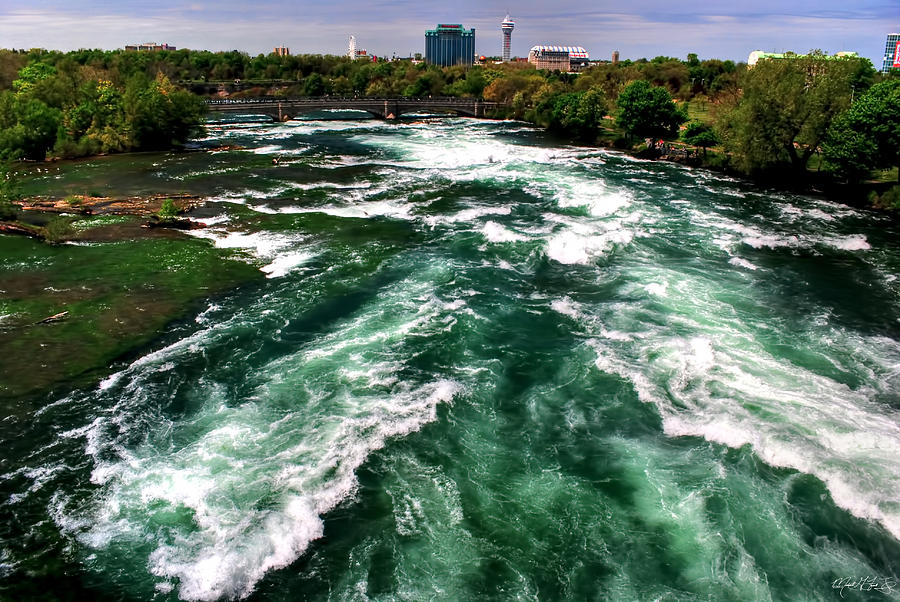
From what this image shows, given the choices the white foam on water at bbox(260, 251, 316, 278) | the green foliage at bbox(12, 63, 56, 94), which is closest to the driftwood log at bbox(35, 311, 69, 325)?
the white foam on water at bbox(260, 251, 316, 278)

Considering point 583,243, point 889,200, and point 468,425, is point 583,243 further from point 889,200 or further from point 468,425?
point 889,200

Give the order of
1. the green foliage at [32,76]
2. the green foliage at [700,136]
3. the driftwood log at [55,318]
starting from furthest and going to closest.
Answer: the green foliage at [32,76] < the green foliage at [700,136] < the driftwood log at [55,318]

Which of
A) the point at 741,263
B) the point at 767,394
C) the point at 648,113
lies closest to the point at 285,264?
the point at 767,394

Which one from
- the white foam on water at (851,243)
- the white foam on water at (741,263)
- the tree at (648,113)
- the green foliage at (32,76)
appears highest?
the green foliage at (32,76)

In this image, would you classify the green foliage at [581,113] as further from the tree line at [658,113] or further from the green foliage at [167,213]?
the green foliage at [167,213]

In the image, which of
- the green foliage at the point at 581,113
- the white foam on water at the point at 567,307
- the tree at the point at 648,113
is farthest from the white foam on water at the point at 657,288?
the green foliage at the point at 581,113
